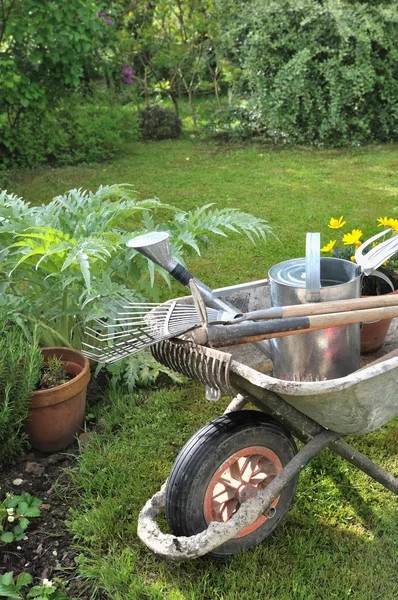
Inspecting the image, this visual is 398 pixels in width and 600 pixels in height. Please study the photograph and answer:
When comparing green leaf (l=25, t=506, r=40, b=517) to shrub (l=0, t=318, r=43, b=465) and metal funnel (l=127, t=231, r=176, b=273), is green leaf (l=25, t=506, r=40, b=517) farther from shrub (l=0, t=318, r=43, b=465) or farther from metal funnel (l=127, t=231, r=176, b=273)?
metal funnel (l=127, t=231, r=176, b=273)

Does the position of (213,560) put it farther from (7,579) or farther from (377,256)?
(377,256)

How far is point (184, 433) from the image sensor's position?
2.67m

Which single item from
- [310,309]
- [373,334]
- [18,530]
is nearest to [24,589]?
[18,530]

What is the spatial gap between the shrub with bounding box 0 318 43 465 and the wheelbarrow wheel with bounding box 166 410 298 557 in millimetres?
790

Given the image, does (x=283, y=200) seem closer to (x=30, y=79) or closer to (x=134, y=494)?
(x=30, y=79)


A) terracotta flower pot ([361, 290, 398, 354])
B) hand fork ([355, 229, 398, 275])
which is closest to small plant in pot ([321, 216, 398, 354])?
terracotta flower pot ([361, 290, 398, 354])

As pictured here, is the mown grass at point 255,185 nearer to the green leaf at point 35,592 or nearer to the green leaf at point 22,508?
the green leaf at point 22,508

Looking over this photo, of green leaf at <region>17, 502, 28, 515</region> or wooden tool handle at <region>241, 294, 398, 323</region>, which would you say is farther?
green leaf at <region>17, 502, 28, 515</region>

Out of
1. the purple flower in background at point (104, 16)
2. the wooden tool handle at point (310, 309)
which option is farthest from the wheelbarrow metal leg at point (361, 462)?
the purple flower in background at point (104, 16)

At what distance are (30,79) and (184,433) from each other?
541 cm

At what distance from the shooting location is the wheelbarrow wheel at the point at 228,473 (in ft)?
5.91

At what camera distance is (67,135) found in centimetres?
754

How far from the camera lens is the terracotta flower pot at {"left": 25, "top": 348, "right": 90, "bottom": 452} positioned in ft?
8.03

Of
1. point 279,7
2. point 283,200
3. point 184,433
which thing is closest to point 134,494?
point 184,433
